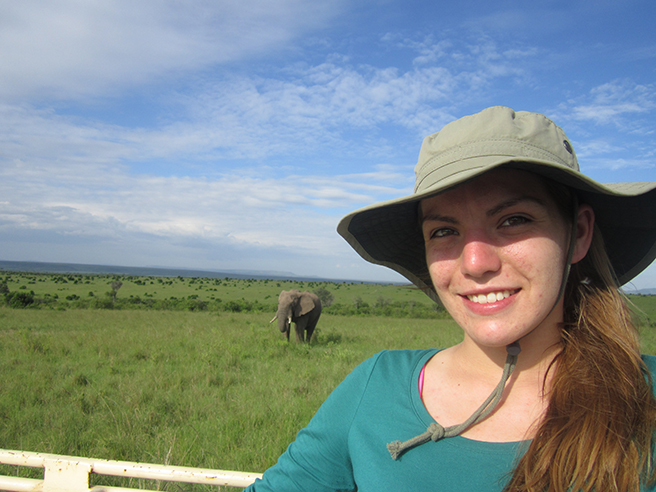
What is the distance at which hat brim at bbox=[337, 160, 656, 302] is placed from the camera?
1143 millimetres

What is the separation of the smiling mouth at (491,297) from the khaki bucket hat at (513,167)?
0.34 metres

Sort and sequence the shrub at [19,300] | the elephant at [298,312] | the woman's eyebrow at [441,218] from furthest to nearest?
1. the shrub at [19,300]
2. the elephant at [298,312]
3. the woman's eyebrow at [441,218]

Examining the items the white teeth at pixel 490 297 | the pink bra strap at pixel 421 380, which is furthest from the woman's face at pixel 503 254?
the pink bra strap at pixel 421 380

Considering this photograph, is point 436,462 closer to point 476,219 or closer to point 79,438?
point 476,219

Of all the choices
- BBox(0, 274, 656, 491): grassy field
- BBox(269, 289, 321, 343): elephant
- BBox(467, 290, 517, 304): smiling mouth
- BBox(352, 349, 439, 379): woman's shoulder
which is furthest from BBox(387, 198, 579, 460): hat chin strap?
BBox(269, 289, 321, 343): elephant

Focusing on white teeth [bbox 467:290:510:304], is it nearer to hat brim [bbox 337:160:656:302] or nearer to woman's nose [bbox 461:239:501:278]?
woman's nose [bbox 461:239:501:278]

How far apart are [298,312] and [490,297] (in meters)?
12.5

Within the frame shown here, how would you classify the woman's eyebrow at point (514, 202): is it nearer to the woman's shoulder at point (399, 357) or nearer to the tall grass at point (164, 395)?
the woman's shoulder at point (399, 357)

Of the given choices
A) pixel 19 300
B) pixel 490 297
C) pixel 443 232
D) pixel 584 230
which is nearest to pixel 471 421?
pixel 490 297

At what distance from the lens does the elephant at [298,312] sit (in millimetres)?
13250

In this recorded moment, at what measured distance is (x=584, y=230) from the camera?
1.32 m

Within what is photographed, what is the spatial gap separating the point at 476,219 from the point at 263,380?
22.3 ft

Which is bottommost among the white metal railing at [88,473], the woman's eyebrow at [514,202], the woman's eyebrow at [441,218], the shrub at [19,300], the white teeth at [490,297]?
the shrub at [19,300]

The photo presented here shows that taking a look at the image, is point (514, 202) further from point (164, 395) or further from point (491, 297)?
point (164, 395)
